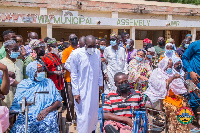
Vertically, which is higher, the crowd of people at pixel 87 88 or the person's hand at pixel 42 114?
the crowd of people at pixel 87 88

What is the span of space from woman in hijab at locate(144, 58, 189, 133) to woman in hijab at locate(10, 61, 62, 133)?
186 centimetres

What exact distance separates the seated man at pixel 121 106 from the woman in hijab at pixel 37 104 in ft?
3.09

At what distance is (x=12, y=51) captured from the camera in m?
3.76

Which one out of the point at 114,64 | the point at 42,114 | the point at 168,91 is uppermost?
the point at 114,64

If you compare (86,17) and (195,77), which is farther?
(86,17)

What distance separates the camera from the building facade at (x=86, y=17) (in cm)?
1326

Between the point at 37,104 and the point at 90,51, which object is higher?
the point at 90,51

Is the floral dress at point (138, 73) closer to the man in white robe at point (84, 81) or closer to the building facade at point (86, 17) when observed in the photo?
the man in white robe at point (84, 81)

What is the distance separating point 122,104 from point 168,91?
1.47m

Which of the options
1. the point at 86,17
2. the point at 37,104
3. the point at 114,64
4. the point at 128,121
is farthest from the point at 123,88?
the point at 86,17

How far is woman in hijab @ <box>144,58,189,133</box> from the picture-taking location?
3.79 meters

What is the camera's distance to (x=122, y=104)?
2893 mm

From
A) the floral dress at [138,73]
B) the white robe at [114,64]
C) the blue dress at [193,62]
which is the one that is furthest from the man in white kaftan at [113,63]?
the blue dress at [193,62]

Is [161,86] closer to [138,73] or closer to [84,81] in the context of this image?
[138,73]
